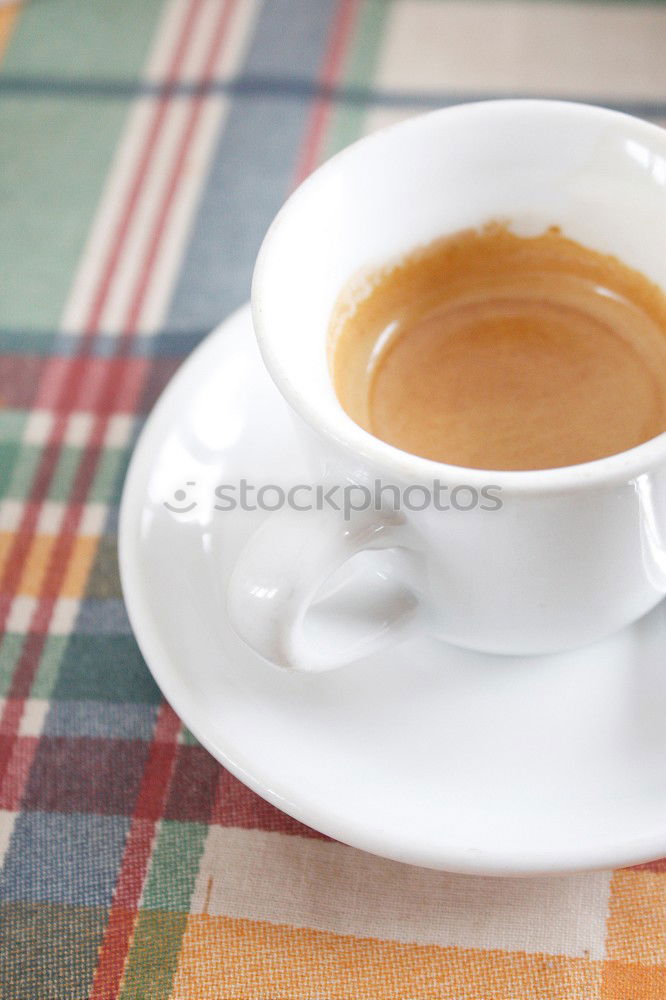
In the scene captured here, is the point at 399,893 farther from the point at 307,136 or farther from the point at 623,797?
the point at 307,136

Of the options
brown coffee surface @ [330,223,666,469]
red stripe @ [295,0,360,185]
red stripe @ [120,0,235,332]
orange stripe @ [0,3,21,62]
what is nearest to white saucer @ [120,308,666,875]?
brown coffee surface @ [330,223,666,469]

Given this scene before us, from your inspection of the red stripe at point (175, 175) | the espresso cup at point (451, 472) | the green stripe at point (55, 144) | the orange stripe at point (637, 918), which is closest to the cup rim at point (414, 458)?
the espresso cup at point (451, 472)

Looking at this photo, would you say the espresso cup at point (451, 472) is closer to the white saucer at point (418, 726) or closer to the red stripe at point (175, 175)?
the white saucer at point (418, 726)

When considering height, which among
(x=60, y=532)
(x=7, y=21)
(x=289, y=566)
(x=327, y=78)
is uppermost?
(x=289, y=566)

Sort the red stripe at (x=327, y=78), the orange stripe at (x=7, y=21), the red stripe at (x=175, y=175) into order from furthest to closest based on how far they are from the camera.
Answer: the orange stripe at (x=7, y=21), the red stripe at (x=327, y=78), the red stripe at (x=175, y=175)

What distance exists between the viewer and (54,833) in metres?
0.85

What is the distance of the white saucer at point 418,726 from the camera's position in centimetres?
70

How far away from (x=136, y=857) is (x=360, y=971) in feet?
0.68

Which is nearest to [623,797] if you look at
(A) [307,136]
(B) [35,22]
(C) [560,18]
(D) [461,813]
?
(D) [461,813]

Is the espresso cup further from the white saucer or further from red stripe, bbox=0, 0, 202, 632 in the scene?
red stripe, bbox=0, 0, 202, 632

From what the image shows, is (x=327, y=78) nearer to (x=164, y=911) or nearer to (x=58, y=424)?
(x=58, y=424)

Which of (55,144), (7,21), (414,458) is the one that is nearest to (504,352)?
(414,458)

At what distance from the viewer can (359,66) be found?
1558mm

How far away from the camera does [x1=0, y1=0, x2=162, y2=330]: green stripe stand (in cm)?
136
